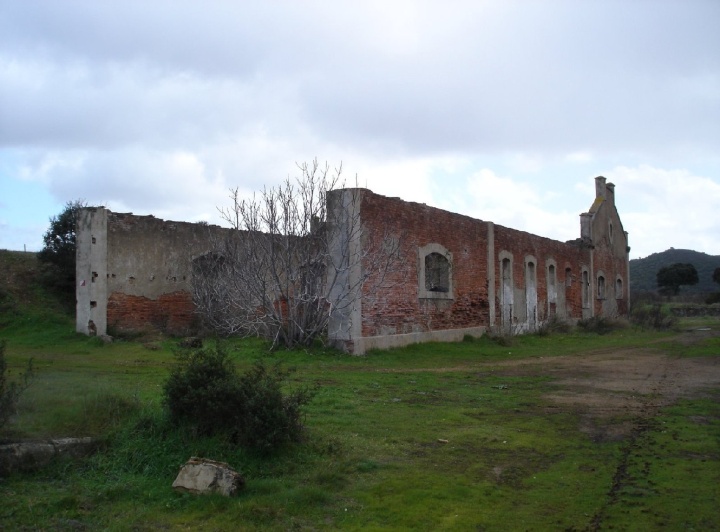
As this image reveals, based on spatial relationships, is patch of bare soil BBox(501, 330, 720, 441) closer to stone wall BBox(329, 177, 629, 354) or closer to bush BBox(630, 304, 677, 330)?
stone wall BBox(329, 177, 629, 354)

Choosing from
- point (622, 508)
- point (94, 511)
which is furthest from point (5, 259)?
point (622, 508)

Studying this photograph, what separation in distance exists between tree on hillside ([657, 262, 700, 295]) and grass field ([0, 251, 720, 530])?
189 ft

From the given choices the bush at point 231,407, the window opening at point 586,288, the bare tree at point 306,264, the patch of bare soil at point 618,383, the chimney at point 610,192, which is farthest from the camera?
the chimney at point 610,192

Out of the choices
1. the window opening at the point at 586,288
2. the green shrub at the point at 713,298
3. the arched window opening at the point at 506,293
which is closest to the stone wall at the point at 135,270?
the arched window opening at the point at 506,293

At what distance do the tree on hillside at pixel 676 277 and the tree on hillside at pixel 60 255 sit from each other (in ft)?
188

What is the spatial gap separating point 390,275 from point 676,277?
55831 mm

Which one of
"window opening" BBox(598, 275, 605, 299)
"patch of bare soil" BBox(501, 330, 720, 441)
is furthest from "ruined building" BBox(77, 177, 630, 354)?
"window opening" BBox(598, 275, 605, 299)

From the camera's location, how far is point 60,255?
2309 centimetres

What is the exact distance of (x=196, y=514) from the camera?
16.3 ft

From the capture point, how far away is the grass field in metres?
4.95

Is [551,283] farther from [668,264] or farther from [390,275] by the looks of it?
[668,264]

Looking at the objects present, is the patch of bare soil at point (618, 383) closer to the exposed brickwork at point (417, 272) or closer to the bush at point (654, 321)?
the exposed brickwork at point (417, 272)

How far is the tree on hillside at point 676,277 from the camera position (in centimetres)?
6278

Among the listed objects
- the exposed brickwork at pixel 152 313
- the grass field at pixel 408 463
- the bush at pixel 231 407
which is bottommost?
the grass field at pixel 408 463
